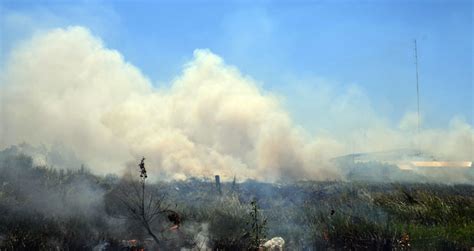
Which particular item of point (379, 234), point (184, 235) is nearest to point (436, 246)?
point (379, 234)

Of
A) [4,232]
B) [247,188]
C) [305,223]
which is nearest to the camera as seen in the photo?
[4,232]

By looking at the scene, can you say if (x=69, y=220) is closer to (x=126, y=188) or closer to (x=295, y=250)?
(x=126, y=188)

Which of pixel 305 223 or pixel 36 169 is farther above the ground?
pixel 36 169

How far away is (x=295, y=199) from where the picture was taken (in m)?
24.2

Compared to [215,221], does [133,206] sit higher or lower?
higher

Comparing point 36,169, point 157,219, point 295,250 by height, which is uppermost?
point 36,169

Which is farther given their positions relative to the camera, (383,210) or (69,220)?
(383,210)

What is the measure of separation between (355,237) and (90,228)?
25.0 feet

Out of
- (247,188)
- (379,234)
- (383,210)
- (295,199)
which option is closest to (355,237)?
(379,234)

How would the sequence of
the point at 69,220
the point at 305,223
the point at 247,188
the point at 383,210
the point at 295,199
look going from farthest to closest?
the point at 247,188 < the point at 295,199 < the point at 383,210 < the point at 305,223 < the point at 69,220

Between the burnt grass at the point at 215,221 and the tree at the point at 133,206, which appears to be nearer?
the burnt grass at the point at 215,221

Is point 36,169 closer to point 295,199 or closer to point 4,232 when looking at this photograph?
point 4,232

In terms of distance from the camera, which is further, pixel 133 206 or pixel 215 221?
pixel 215 221

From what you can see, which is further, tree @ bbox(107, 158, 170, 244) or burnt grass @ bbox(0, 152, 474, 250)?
tree @ bbox(107, 158, 170, 244)
